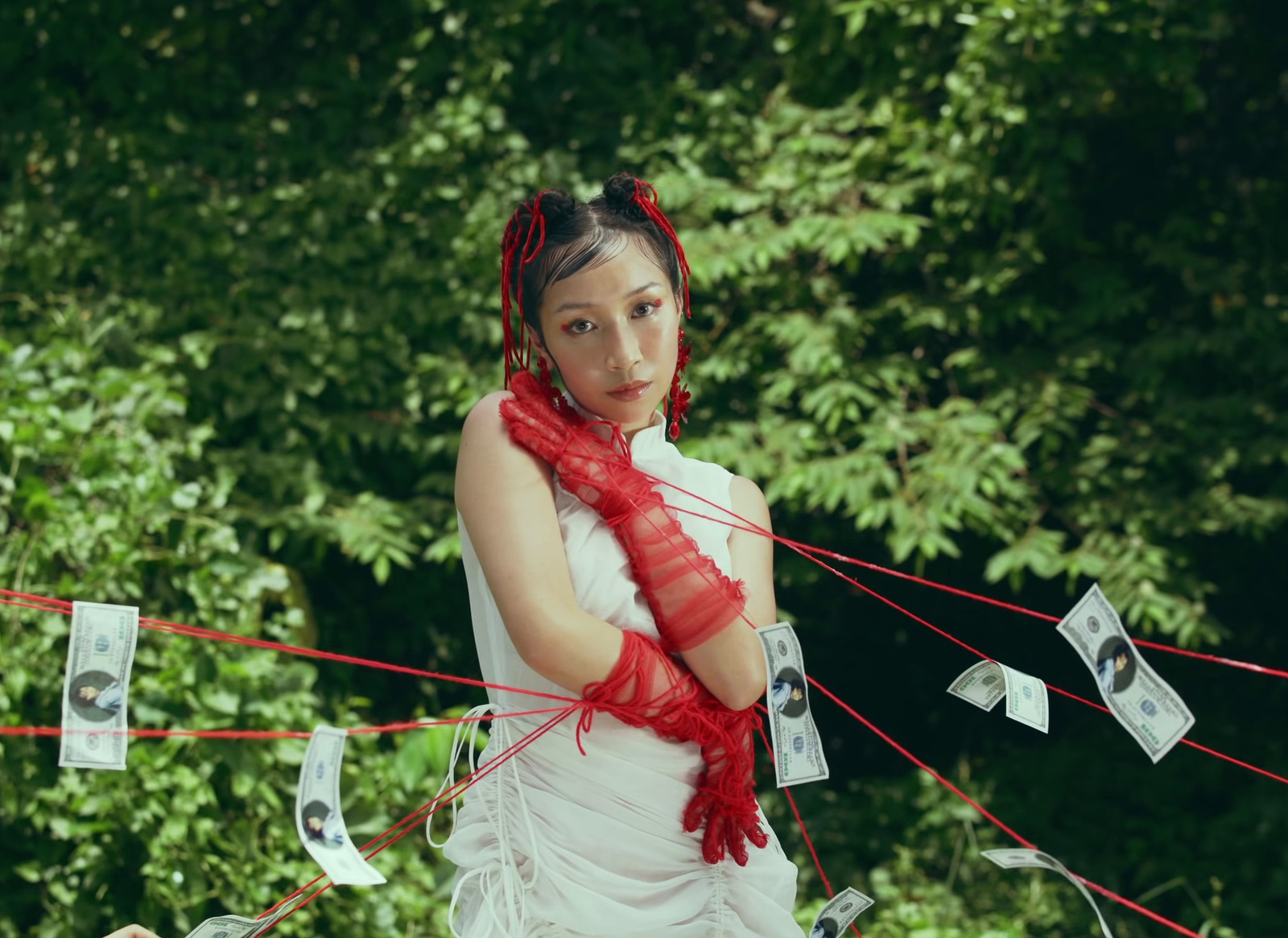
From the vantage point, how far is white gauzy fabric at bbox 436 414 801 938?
4.81ft

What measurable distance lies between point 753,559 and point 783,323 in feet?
7.18

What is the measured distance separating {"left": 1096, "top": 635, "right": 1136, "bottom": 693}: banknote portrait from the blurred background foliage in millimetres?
1655

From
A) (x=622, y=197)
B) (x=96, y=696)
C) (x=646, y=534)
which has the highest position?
(x=622, y=197)

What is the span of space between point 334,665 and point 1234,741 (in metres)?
2.65

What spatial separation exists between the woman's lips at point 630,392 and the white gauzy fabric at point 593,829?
12 centimetres

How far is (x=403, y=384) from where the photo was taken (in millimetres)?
3730

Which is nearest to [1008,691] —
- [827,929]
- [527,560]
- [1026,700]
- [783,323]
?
[1026,700]

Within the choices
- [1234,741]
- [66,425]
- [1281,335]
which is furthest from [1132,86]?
[66,425]

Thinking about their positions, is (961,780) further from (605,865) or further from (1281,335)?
(605,865)

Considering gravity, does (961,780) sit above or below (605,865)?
below

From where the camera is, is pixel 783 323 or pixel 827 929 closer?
pixel 827 929

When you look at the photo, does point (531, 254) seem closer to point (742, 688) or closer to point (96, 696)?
point (742, 688)

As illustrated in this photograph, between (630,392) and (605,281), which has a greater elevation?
(605,281)

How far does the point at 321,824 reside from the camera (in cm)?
147
